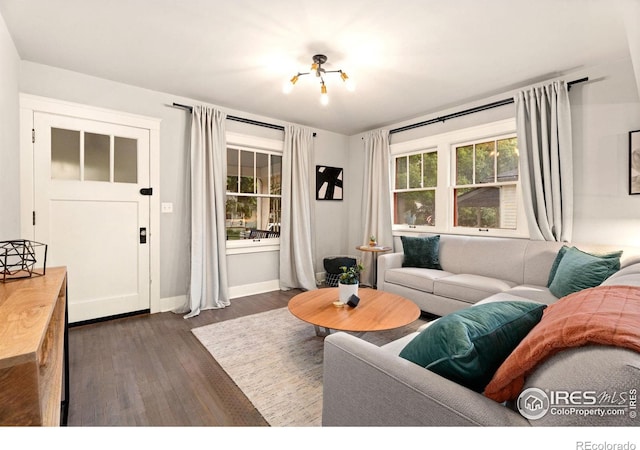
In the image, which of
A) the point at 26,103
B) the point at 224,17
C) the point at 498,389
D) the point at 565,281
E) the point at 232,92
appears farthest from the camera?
the point at 232,92

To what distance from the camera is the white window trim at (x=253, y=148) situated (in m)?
3.89

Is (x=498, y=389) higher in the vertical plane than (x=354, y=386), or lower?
higher

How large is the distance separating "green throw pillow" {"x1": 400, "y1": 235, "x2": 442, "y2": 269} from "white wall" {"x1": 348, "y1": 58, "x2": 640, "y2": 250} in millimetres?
1312

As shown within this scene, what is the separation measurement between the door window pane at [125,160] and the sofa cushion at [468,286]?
348 cm

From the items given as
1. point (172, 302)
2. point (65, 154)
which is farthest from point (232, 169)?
point (172, 302)

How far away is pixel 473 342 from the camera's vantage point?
0.91m

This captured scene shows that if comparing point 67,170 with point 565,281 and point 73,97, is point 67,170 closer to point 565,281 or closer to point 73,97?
point 73,97

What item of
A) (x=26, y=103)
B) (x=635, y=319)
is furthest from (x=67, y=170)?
(x=635, y=319)

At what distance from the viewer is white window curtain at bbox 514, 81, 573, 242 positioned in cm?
282

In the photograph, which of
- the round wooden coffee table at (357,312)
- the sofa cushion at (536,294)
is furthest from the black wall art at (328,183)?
the sofa cushion at (536,294)

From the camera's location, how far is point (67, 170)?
9.45 feet

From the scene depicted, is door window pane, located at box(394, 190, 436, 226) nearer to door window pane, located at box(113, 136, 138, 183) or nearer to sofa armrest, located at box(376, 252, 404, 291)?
sofa armrest, located at box(376, 252, 404, 291)

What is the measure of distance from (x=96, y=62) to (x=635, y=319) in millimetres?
3826

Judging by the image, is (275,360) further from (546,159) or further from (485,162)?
(485,162)
